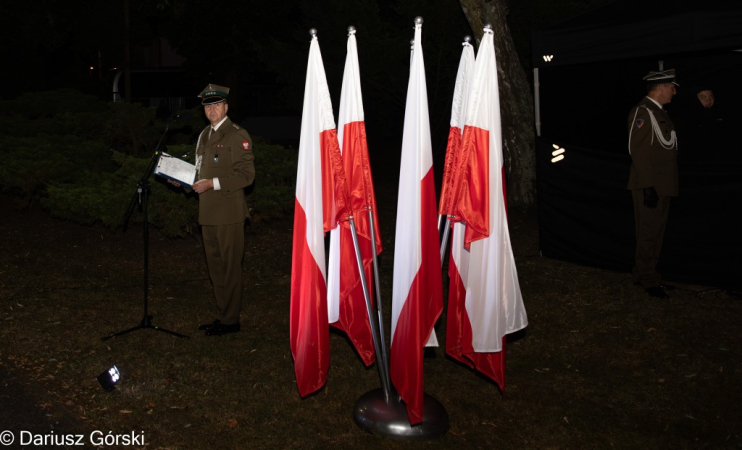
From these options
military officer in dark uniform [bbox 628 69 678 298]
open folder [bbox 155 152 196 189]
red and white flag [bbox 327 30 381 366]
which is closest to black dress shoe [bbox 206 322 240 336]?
open folder [bbox 155 152 196 189]

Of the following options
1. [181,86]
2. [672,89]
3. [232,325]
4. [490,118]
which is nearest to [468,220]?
[490,118]

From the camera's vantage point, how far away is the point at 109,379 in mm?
5406

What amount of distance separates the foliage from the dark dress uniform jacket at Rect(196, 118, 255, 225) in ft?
2.39

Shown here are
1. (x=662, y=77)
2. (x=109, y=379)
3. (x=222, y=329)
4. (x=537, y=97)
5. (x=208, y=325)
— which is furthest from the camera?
(x=537, y=97)

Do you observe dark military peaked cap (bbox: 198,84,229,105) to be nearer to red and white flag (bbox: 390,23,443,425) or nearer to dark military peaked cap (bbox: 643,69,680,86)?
red and white flag (bbox: 390,23,443,425)

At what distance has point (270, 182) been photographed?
37.1 feet

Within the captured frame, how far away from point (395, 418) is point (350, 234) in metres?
1.17

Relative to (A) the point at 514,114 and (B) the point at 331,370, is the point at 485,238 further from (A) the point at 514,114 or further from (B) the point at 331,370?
(A) the point at 514,114

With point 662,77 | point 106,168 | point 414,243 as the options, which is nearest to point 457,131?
point 414,243

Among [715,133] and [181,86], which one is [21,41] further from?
[715,133]

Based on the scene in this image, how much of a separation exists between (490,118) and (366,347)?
1.70 m

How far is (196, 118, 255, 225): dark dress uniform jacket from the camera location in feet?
21.2

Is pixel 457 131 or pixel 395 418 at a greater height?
pixel 457 131

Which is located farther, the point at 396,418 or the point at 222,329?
the point at 222,329
